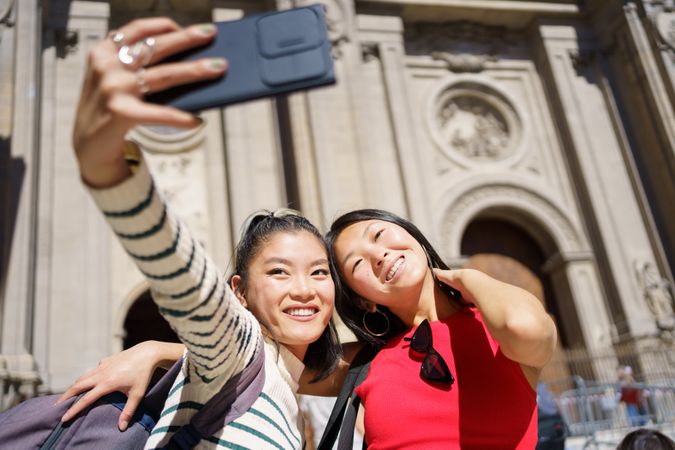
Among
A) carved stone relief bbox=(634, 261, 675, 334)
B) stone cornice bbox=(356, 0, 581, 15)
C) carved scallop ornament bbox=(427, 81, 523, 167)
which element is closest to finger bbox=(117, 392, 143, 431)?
carved scallop ornament bbox=(427, 81, 523, 167)

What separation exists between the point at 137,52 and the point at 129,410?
36.8 inches

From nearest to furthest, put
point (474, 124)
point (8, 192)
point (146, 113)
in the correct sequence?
point (146, 113), point (8, 192), point (474, 124)

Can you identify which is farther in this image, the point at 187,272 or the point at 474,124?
the point at 474,124

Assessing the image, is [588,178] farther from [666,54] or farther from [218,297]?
[218,297]

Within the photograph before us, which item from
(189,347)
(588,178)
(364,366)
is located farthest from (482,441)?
(588,178)

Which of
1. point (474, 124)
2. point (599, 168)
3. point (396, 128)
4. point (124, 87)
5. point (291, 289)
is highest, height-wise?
point (474, 124)

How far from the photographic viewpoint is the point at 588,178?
1230 centimetres

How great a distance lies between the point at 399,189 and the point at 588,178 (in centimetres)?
451

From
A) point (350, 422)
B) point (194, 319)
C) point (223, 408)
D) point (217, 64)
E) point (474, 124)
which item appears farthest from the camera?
point (474, 124)

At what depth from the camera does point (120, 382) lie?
A: 1.50 metres

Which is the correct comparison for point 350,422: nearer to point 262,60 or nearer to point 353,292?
point 353,292

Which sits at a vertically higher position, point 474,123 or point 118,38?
point 474,123

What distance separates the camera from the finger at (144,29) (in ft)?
3.35

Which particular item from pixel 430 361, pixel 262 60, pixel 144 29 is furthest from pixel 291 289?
pixel 144 29
